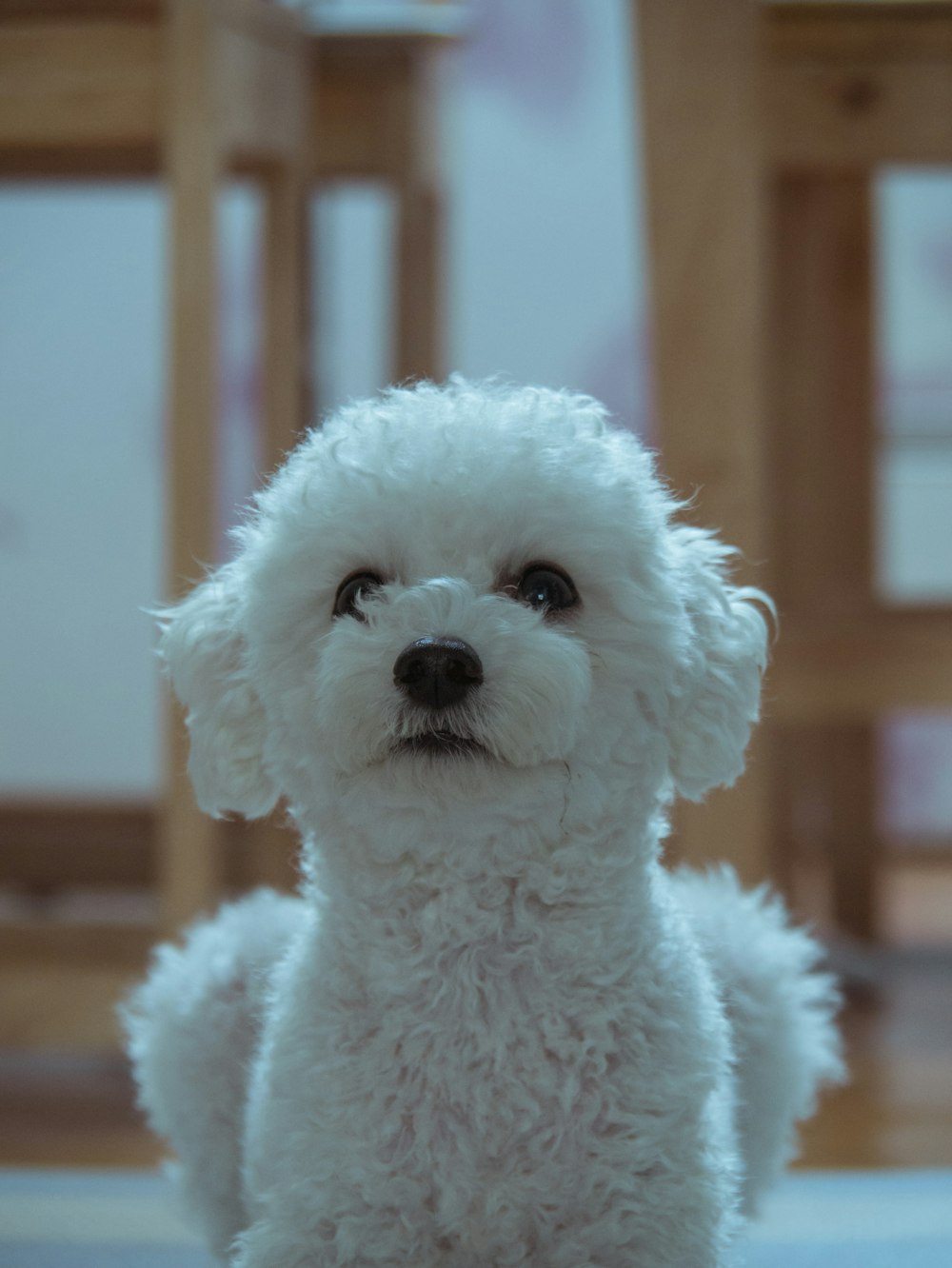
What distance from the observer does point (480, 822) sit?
0.62m

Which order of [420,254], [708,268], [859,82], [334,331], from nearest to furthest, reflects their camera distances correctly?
[708,268] < [859,82] < [420,254] < [334,331]

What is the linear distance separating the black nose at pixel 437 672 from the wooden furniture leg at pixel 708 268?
24.4 inches

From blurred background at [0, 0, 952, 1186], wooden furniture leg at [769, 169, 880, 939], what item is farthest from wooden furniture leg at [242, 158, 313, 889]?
wooden furniture leg at [769, 169, 880, 939]

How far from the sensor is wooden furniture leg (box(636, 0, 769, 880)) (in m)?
1.17

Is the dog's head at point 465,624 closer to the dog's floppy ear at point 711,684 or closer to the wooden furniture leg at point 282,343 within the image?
the dog's floppy ear at point 711,684

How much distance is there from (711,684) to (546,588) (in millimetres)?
102

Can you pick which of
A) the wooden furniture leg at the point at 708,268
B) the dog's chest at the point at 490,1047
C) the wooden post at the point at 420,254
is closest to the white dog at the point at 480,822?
the dog's chest at the point at 490,1047

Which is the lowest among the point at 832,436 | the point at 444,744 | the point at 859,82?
the point at 444,744

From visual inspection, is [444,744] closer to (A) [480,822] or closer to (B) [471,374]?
(A) [480,822]

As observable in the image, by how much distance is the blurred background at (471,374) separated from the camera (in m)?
1.25

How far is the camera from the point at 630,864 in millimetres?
653

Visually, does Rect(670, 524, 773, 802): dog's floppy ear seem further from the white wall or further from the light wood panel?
the white wall

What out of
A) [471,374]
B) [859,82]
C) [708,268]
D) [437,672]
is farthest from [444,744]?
[471,374]

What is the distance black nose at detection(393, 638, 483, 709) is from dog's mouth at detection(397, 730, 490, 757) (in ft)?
0.05
